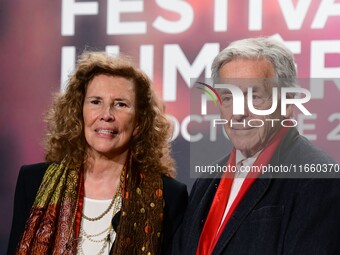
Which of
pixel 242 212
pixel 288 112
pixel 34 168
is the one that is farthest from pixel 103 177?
pixel 288 112

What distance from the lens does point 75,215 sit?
2805mm

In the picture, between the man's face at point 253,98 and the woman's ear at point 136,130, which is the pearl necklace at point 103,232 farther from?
the man's face at point 253,98

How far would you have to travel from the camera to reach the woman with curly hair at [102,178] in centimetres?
278

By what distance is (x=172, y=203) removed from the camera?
113 inches

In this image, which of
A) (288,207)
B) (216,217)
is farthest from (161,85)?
(288,207)

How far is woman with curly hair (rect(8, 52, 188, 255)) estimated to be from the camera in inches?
109

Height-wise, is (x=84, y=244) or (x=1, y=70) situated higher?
(x=1, y=70)

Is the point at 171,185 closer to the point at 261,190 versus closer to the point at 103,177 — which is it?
the point at 103,177

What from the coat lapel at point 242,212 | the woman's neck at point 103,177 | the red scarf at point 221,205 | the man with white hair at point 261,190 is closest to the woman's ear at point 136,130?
the woman's neck at point 103,177

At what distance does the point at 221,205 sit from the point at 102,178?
60 centimetres

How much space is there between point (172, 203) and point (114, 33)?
1.26 meters

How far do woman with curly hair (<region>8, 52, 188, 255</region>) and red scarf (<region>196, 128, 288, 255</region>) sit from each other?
311mm

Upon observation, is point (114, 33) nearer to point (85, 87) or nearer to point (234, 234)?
point (85, 87)

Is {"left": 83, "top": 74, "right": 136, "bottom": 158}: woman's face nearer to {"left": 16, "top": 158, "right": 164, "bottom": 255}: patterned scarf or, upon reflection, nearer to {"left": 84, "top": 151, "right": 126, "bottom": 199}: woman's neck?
{"left": 84, "top": 151, "right": 126, "bottom": 199}: woman's neck
